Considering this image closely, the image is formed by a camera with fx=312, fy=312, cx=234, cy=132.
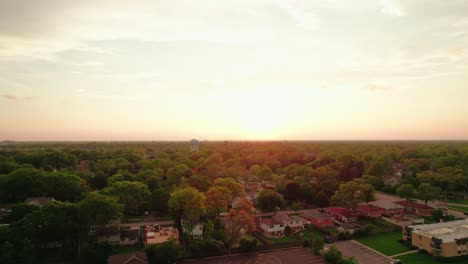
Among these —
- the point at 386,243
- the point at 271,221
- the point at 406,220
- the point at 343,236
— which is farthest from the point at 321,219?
the point at 406,220

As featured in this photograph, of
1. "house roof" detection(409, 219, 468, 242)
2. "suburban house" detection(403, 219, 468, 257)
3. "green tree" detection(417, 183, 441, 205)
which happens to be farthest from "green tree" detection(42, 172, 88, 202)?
"green tree" detection(417, 183, 441, 205)

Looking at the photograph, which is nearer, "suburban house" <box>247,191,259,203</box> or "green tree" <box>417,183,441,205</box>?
"green tree" <box>417,183,441,205</box>

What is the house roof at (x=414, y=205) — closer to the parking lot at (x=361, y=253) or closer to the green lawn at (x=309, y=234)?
the parking lot at (x=361, y=253)

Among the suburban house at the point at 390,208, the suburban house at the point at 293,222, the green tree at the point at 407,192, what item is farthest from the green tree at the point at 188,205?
the green tree at the point at 407,192

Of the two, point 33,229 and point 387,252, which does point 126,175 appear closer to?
point 33,229

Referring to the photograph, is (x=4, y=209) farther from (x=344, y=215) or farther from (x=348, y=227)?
(x=344, y=215)

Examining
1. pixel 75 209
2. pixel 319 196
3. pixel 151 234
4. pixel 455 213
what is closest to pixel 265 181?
pixel 319 196

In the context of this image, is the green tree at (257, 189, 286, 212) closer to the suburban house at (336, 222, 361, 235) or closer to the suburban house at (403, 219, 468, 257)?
the suburban house at (336, 222, 361, 235)
